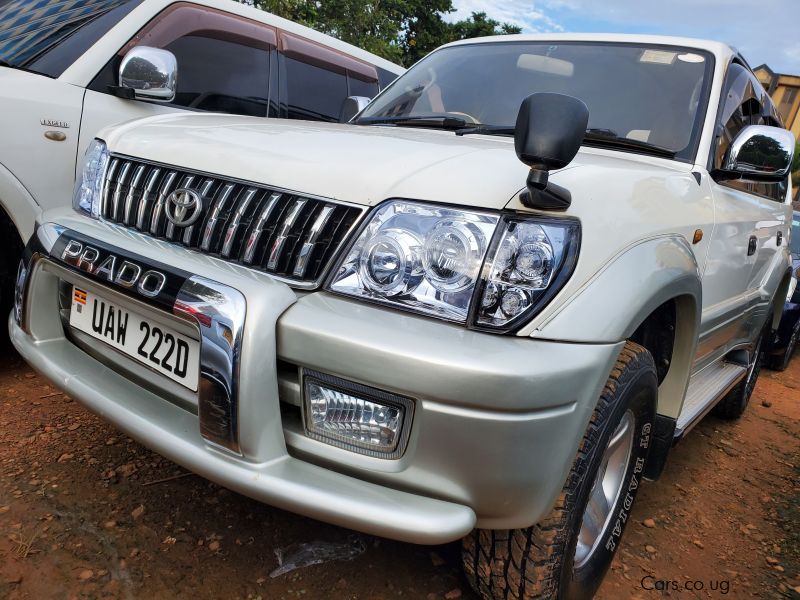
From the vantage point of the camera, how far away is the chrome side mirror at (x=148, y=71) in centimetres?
278

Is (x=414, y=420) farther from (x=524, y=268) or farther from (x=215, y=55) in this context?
(x=215, y=55)

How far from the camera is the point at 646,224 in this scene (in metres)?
1.65

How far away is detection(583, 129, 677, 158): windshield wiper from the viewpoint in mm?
2180

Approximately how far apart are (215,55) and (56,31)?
2.52 ft

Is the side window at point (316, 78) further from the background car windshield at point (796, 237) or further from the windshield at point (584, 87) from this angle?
the background car windshield at point (796, 237)

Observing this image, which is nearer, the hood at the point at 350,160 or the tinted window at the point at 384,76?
the hood at the point at 350,160

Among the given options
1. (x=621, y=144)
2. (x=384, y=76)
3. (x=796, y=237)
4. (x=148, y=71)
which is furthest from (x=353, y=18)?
(x=621, y=144)

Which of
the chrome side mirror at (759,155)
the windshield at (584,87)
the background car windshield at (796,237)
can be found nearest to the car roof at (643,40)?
the windshield at (584,87)

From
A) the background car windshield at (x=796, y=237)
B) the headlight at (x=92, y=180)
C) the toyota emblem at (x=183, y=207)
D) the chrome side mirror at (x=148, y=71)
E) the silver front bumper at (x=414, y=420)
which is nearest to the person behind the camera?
the silver front bumper at (x=414, y=420)

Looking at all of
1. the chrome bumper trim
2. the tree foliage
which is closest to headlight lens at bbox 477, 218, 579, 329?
the chrome bumper trim

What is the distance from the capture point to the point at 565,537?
1.55m

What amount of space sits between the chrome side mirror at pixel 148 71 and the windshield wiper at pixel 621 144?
73.9 inches

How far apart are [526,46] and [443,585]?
2.18m

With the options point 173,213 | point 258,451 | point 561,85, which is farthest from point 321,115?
point 258,451
